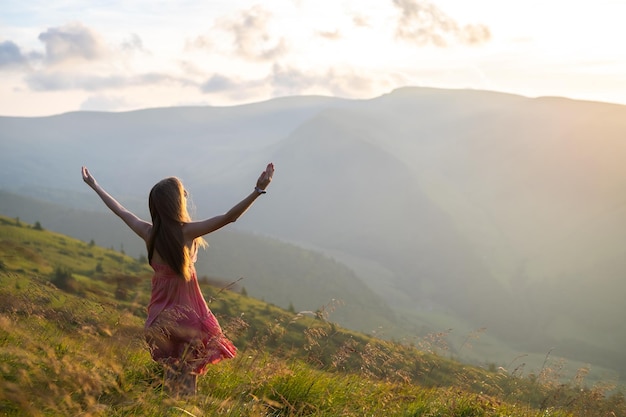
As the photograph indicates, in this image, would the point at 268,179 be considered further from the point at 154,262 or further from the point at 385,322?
the point at 385,322

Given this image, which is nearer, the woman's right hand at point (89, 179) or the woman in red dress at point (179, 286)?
the woman in red dress at point (179, 286)

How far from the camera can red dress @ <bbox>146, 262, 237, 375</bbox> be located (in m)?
5.22

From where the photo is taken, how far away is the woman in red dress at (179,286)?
5.22 m

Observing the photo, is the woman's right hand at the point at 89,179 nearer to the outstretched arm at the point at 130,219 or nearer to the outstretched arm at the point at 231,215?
the outstretched arm at the point at 130,219

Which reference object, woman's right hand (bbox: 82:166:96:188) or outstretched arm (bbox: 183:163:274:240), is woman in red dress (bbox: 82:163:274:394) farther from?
woman's right hand (bbox: 82:166:96:188)

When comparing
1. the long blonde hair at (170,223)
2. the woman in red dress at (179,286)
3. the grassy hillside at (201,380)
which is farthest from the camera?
the long blonde hair at (170,223)

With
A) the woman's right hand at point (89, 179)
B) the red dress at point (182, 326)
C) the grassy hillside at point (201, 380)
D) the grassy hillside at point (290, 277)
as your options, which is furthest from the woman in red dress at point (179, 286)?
the grassy hillside at point (290, 277)

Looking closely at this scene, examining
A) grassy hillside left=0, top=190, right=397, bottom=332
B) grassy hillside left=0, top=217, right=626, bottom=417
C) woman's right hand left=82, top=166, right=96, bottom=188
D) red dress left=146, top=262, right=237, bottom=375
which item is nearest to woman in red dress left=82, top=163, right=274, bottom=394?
red dress left=146, top=262, right=237, bottom=375

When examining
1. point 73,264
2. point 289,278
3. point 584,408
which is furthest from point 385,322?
point 584,408

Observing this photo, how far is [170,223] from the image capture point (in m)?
5.52

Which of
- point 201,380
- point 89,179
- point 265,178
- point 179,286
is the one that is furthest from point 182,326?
point 89,179

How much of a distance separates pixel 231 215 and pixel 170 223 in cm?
76

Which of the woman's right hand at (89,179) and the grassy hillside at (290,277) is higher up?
the woman's right hand at (89,179)

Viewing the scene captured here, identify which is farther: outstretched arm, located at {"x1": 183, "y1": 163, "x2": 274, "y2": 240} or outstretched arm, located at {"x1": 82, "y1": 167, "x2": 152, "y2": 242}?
outstretched arm, located at {"x1": 82, "y1": 167, "x2": 152, "y2": 242}
